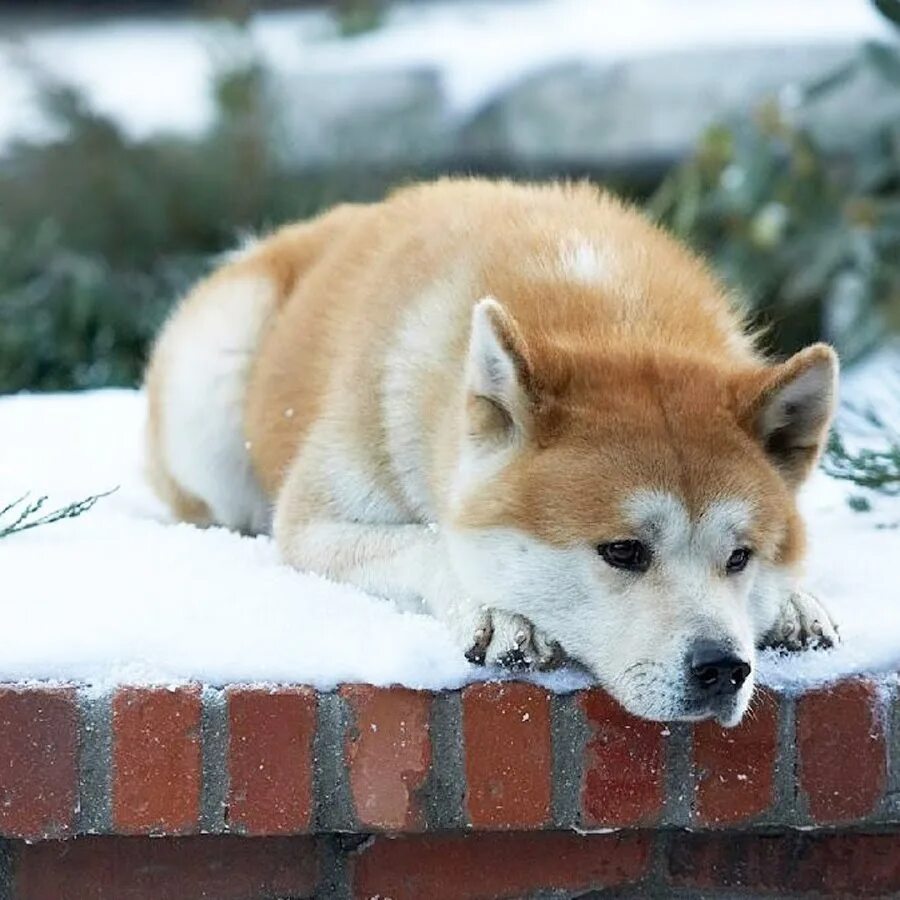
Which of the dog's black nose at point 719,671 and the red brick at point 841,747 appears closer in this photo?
the dog's black nose at point 719,671

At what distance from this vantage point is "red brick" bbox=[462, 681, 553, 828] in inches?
83.5

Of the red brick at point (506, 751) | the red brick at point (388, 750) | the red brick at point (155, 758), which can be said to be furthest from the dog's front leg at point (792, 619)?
the red brick at point (155, 758)

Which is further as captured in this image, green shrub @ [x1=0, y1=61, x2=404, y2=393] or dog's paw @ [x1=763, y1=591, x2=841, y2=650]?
green shrub @ [x1=0, y1=61, x2=404, y2=393]

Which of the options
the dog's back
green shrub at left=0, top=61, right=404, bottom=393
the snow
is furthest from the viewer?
the snow

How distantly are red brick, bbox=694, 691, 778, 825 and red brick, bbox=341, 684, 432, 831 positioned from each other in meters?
0.38

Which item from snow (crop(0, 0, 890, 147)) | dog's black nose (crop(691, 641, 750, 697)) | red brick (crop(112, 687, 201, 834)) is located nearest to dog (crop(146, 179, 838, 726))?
dog's black nose (crop(691, 641, 750, 697))

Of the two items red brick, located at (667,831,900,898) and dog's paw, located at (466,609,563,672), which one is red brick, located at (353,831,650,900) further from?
dog's paw, located at (466,609,563,672)

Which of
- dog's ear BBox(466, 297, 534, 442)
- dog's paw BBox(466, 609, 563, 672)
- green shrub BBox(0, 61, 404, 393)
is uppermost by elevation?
dog's ear BBox(466, 297, 534, 442)

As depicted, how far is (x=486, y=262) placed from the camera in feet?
8.97

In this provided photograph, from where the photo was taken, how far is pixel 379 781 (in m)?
2.13

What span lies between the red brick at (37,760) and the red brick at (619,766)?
68 cm

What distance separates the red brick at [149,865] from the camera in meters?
2.22

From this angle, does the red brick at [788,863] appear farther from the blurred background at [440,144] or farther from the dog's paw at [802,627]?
the blurred background at [440,144]

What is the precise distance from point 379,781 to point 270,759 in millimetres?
148
